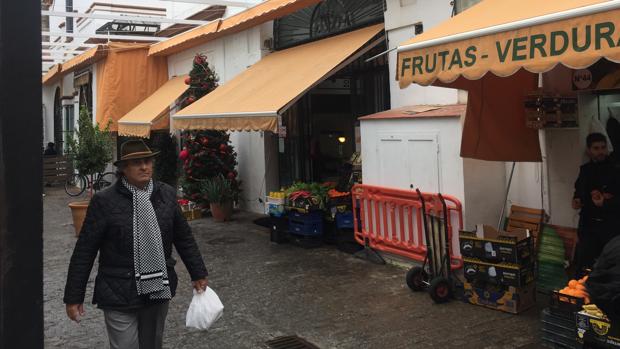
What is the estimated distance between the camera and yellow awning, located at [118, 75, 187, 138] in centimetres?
1312

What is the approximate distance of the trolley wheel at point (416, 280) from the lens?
19.6 feet

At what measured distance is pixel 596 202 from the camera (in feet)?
16.0

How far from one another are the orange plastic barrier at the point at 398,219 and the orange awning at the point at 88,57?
11640 millimetres

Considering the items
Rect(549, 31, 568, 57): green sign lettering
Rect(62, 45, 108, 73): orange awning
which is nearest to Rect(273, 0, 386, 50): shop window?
Rect(549, 31, 568, 57): green sign lettering

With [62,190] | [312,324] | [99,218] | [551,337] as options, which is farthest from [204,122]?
[62,190]

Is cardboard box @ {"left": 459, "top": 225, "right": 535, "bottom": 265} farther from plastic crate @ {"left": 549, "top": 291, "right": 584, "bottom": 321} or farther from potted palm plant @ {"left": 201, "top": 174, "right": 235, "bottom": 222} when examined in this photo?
potted palm plant @ {"left": 201, "top": 174, "right": 235, "bottom": 222}

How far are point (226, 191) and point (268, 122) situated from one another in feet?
12.8

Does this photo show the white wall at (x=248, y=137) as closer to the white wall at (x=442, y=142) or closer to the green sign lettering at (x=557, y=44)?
the white wall at (x=442, y=142)

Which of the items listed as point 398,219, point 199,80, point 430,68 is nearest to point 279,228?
point 398,219

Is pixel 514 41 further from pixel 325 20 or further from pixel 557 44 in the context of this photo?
pixel 325 20

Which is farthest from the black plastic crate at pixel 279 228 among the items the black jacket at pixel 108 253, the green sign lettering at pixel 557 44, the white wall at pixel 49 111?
the white wall at pixel 49 111

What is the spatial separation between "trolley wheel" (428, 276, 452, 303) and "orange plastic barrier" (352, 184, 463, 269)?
38 cm

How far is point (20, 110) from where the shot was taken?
6.97 feet

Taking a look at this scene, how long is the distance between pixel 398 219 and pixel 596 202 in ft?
8.07
